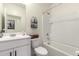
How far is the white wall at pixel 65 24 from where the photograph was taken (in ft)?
6.42

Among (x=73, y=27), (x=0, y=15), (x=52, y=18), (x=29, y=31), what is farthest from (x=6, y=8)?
(x=73, y=27)

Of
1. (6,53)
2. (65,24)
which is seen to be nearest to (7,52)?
(6,53)

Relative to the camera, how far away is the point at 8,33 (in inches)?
74.9

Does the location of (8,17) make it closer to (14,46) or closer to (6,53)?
(14,46)

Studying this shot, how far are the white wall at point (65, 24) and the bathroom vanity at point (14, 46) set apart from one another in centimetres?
95

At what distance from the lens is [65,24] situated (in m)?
→ 2.23

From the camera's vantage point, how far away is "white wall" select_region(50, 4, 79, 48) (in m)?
1.96

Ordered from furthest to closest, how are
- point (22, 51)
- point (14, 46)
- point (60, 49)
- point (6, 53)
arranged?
point (60, 49)
point (22, 51)
point (14, 46)
point (6, 53)

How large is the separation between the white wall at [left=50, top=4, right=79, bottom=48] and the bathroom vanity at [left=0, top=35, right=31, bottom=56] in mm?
950

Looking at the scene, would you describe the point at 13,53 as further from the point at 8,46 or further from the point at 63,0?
the point at 63,0

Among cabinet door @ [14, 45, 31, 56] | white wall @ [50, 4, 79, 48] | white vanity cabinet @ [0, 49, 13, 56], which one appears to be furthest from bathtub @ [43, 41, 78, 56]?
white vanity cabinet @ [0, 49, 13, 56]

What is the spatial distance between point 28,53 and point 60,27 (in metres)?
1.13

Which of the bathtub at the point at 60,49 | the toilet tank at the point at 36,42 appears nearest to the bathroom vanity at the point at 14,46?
the toilet tank at the point at 36,42

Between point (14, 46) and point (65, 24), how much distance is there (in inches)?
54.1
